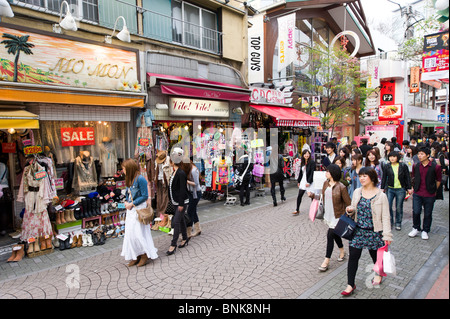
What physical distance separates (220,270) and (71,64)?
5988 mm

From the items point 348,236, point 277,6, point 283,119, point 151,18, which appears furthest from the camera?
point 277,6

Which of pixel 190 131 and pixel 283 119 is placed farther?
pixel 283 119

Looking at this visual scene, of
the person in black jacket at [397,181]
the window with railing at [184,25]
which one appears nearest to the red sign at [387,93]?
the window with railing at [184,25]

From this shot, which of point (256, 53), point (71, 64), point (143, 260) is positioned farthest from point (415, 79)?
point (143, 260)

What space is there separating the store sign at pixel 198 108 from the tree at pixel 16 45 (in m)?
4.02

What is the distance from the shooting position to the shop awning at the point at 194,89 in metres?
8.27

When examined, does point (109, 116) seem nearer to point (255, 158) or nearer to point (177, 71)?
point (177, 71)

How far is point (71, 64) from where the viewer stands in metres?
6.83

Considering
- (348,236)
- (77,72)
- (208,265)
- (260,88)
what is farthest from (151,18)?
(348,236)

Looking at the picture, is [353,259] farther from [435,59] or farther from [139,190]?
[139,190]

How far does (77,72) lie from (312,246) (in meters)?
6.96

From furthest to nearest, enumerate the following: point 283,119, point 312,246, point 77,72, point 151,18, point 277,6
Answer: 1. point 277,6
2. point 283,119
3. point 151,18
4. point 77,72
5. point 312,246

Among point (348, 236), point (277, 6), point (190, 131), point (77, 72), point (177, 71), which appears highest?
point (277, 6)

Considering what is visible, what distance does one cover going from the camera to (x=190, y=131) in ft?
34.4
